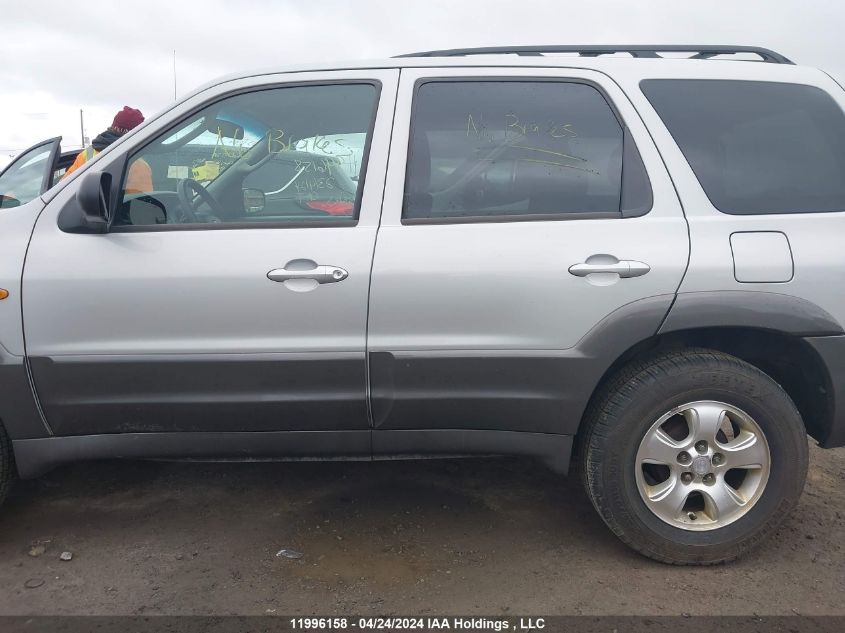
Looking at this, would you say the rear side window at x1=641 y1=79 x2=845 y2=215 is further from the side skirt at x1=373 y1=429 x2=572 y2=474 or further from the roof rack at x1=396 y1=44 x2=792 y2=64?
the side skirt at x1=373 y1=429 x2=572 y2=474

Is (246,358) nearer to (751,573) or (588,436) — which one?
(588,436)

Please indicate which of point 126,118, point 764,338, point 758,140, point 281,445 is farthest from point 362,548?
point 126,118

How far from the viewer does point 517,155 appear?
2379 mm

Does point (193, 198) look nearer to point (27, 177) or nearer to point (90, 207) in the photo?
point (90, 207)

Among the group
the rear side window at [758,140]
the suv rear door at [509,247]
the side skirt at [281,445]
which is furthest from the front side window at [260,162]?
the rear side window at [758,140]

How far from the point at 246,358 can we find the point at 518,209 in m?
1.13

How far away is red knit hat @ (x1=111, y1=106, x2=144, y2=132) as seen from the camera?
13.1 feet

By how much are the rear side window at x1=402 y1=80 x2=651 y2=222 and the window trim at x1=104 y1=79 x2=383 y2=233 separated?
0.54ft

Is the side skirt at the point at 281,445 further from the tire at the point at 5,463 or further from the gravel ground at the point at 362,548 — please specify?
the gravel ground at the point at 362,548

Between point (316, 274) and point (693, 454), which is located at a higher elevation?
point (316, 274)

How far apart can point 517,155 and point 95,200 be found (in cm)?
151

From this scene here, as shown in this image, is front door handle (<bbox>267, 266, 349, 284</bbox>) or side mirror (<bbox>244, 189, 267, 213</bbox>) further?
side mirror (<bbox>244, 189, 267, 213</bbox>)

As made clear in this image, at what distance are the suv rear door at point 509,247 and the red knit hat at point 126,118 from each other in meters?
2.43

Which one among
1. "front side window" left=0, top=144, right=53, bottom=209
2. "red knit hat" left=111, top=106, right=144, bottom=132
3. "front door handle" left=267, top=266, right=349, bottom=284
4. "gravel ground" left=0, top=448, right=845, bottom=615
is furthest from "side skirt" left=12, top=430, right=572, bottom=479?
"red knit hat" left=111, top=106, right=144, bottom=132
